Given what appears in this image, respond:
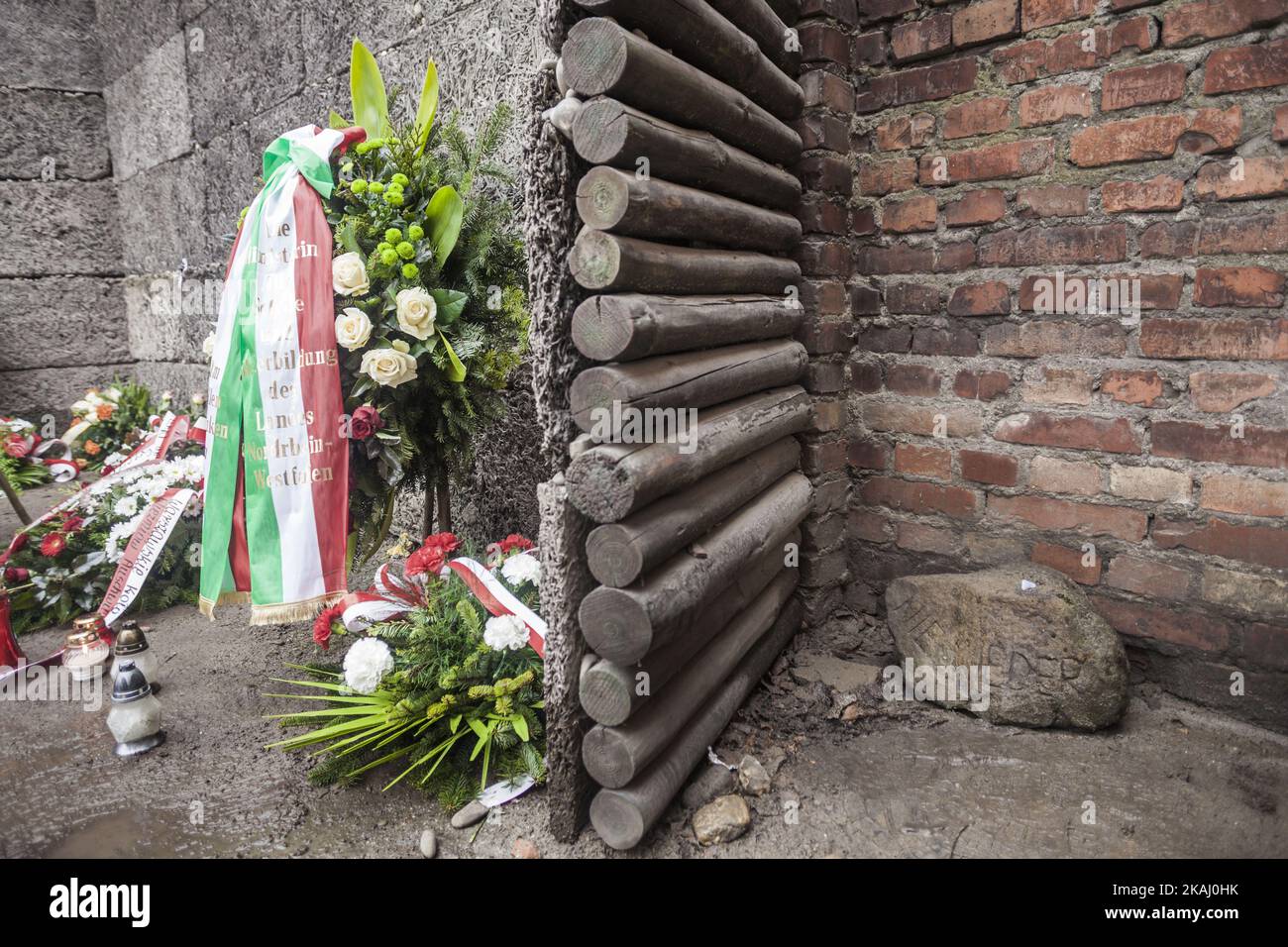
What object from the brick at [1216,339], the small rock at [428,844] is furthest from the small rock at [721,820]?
the brick at [1216,339]

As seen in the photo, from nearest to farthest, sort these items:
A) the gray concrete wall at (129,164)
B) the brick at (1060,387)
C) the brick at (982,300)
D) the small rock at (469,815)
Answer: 1. the small rock at (469,815)
2. the brick at (1060,387)
3. the brick at (982,300)
4. the gray concrete wall at (129,164)

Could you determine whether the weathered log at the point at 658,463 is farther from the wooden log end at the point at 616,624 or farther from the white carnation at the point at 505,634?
the white carnation at the point at 505,634

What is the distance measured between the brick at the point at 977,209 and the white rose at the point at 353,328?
74.0 inches

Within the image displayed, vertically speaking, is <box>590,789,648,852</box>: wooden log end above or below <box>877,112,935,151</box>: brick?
below

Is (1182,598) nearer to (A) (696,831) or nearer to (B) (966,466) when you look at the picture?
(B) (966,466)

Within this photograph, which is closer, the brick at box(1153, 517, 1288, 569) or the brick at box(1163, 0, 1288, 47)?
the brick at box(1163, 0, 1288, 47)

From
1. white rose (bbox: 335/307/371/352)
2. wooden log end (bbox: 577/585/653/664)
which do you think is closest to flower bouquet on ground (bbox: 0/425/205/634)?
white rose (bbox: 335/307/371/352)

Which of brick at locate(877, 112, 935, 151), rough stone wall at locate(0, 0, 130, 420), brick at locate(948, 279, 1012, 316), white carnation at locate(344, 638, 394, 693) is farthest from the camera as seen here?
rough stone wall at locate(0, 0, 130, 420)

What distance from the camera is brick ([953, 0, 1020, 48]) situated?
2.20 m

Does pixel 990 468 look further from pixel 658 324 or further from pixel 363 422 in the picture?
A: pixel 363 422

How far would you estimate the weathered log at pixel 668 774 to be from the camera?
164 centimetres

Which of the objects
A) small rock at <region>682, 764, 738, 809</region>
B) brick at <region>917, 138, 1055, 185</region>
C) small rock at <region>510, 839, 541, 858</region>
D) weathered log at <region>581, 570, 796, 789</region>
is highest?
brick at <region>917, 138, 1055, 185</region>

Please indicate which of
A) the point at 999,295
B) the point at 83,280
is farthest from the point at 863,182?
the point at 83,280

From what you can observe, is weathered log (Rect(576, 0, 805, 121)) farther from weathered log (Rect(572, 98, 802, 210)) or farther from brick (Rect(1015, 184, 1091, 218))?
brick (Rect(1015, 184, 1091, 218))
